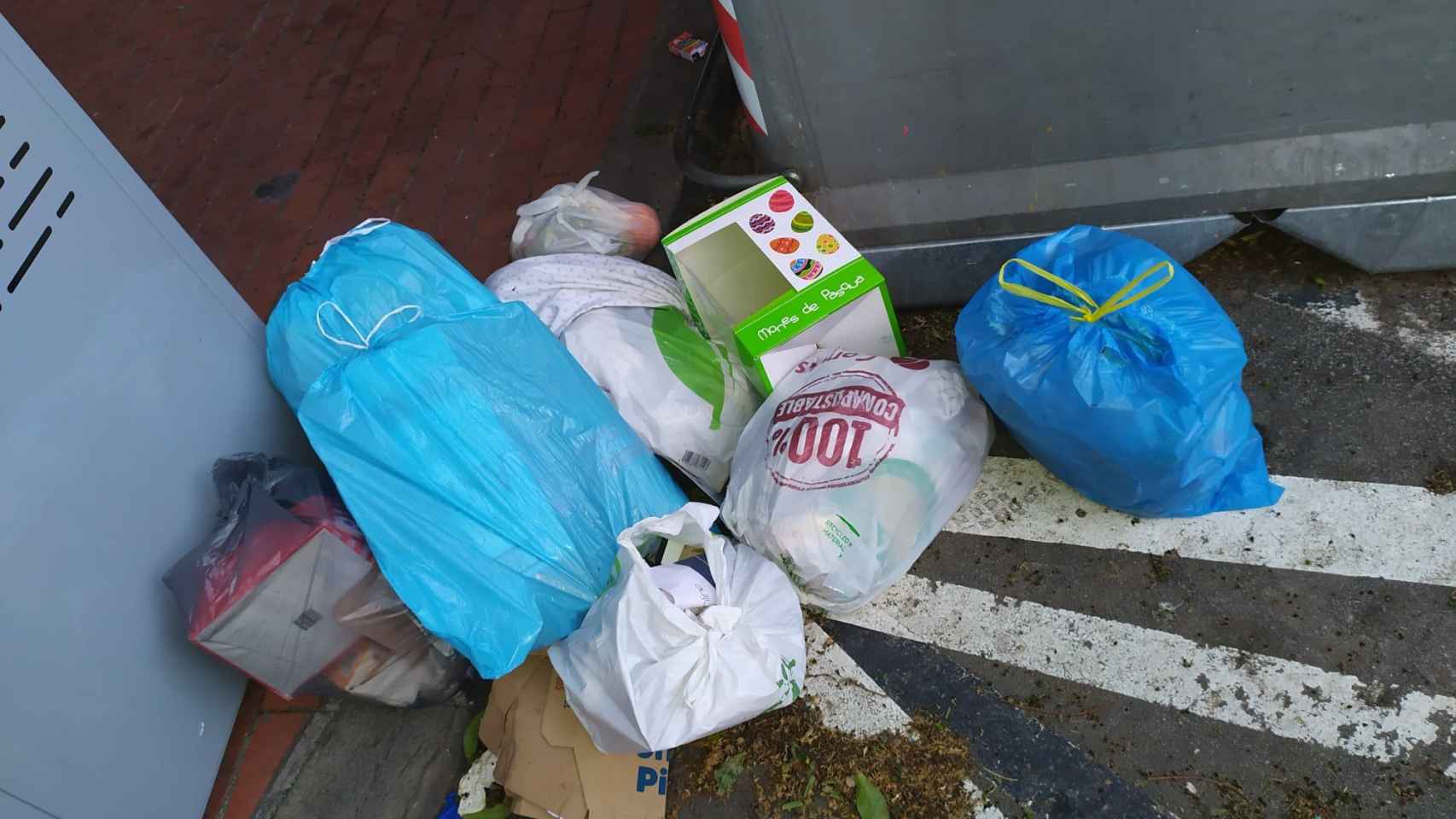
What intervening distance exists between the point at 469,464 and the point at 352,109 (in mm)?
2586

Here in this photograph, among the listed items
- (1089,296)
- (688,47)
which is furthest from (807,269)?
(688,47)

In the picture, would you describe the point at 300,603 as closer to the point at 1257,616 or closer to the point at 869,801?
the point at 869,801

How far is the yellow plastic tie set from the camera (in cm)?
200

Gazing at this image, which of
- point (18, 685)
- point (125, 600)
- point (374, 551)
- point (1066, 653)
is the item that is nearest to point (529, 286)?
point (374, 551)

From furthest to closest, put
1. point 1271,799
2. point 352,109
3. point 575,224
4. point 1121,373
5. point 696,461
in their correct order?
point 352,109
point 575,224
point 696,461
point 1121,373
point 1271,799

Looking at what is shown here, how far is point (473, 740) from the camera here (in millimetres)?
2299

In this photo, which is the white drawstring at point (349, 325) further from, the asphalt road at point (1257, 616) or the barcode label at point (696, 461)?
the asphalt road at point (1257, 616)

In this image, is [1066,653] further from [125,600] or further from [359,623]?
[125,600]

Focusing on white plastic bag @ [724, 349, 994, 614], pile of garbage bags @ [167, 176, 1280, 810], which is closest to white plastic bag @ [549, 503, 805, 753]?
pile of garbage bags @ [167, 176, 1280, 810]

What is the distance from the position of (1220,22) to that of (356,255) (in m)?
1.93

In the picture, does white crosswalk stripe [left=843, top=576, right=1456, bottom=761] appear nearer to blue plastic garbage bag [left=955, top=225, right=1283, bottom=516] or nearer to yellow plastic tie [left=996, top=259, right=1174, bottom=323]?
blue plastic garbage bag [left=955, top=225, right=1283, bottom=516]

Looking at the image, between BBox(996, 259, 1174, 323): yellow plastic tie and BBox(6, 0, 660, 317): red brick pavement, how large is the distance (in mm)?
1866

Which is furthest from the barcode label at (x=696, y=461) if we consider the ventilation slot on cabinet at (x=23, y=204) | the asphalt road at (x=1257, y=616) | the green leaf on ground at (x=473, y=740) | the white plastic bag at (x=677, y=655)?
the ventilation slot on cabinet at (x=23, y=204)

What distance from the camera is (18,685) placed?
189 centimetres
